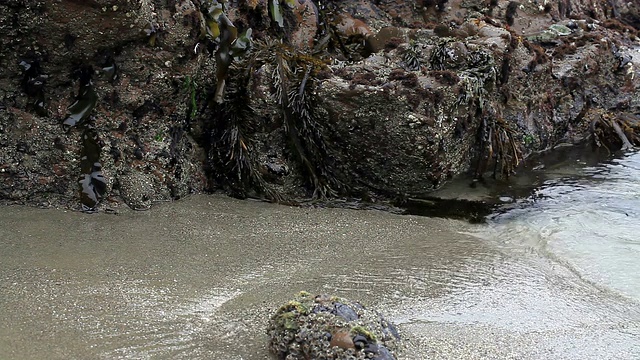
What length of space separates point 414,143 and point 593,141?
2984 mm

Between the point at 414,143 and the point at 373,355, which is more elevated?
the point at 414,143

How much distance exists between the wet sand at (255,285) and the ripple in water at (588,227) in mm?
155

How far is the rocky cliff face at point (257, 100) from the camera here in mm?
4055

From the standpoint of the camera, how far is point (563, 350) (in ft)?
9.83

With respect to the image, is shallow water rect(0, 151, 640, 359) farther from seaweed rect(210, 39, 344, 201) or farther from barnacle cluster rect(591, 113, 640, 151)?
barnacle cluster rect(591, 113, 640, 151)

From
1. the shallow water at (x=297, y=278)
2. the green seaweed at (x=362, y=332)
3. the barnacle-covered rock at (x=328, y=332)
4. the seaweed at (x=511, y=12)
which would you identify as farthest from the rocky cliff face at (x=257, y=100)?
the green seaweed at (x=362, y=332)

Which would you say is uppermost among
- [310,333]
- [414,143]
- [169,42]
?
[169,42]

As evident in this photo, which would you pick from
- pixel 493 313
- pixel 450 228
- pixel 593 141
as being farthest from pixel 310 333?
pixel 593 141

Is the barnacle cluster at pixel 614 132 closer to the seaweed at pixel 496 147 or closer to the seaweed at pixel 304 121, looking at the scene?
the seaweed at pixel 496 147

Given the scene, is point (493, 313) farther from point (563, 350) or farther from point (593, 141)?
point (593, 141)

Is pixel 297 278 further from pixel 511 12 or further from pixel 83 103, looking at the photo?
pixel 511 12

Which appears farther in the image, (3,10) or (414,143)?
(414,143)

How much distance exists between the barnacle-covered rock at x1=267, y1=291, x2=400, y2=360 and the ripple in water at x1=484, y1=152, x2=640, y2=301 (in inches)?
68.0

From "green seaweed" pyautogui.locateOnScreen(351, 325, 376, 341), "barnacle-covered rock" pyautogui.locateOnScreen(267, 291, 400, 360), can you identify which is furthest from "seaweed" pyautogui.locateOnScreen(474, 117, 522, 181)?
"green seaweed" pyautogui.locateOnScreen(351, 325, 376, 341)
